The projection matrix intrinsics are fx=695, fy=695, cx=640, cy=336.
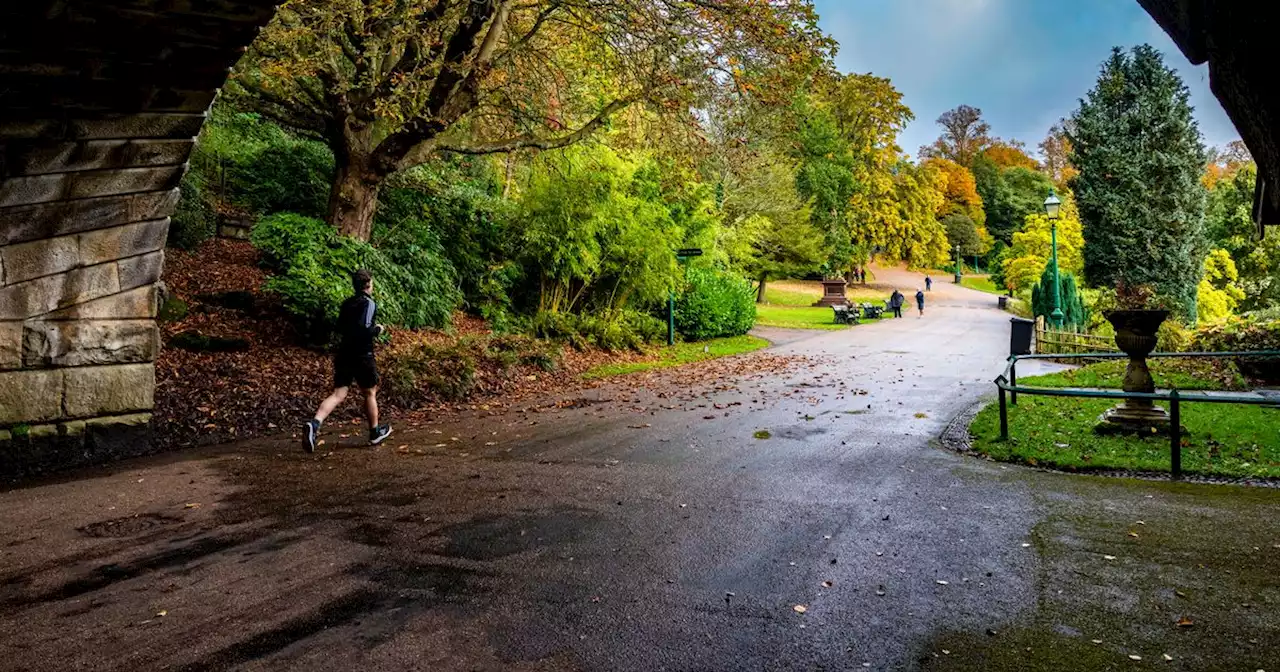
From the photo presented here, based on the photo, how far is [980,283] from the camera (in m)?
65.8

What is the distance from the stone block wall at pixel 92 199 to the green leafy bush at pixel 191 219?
544 cm

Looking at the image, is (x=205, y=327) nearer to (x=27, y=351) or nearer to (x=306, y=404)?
(x=306, y=404)

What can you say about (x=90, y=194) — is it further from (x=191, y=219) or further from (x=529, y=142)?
(x=529, y=142)

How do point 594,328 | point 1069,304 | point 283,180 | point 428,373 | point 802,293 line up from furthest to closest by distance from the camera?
point 802,293, point 1069,304, point 594,328, point 283,180, point 428,373

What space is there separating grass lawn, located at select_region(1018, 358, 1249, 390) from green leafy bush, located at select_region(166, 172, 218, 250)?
1393 cm

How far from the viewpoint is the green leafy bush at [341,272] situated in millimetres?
9617

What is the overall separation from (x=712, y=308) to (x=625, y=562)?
17079 mm

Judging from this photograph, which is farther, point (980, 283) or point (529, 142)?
point (980, 283)

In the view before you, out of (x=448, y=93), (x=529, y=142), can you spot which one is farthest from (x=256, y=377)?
(x=529, y=142)

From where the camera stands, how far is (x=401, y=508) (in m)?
4.96

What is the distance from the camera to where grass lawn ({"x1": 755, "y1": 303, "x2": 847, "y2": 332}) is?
2831 cm

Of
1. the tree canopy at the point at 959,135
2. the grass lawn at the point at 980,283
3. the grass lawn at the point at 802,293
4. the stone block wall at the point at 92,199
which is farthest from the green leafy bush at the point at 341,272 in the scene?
the tree canopy at the point at 959,135

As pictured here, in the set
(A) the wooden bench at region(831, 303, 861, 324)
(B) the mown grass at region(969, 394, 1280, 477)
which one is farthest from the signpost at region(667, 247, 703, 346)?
(A) the wooden bench at region(831, 303, 861, 324)

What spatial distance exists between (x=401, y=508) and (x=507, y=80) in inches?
344
